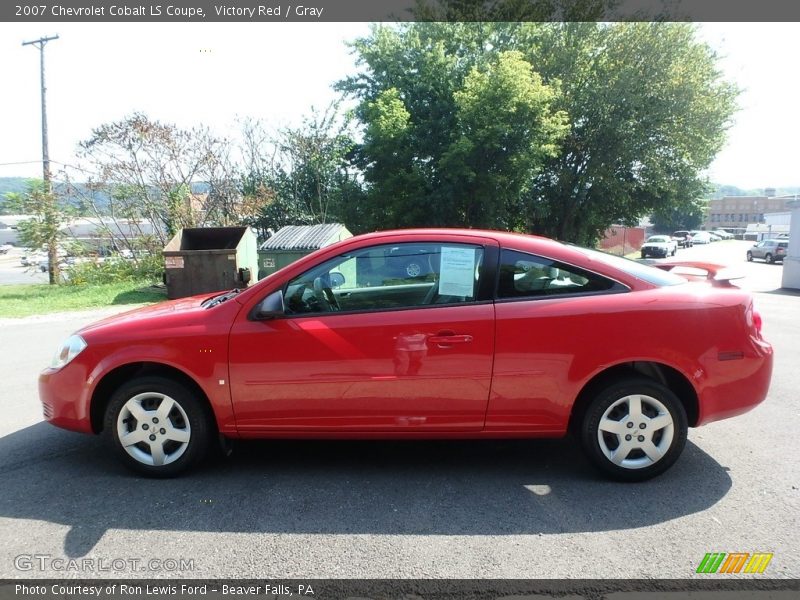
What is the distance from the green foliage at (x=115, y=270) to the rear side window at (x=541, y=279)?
16507 millimetres

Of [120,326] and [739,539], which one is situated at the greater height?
[120,326]

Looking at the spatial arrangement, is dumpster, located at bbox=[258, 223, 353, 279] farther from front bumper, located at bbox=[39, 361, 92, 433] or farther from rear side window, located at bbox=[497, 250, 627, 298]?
rear side window, located at bbox=[497, 250, 627, 298]

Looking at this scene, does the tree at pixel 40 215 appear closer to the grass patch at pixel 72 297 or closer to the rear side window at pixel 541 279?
the grass patch at pixel 72 297

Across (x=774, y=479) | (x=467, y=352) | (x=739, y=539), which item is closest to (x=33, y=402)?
(x=467, y=352)

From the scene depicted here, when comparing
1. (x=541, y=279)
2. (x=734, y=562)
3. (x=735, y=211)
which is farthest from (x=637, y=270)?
(x=735, y=211)

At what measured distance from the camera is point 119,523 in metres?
3.13

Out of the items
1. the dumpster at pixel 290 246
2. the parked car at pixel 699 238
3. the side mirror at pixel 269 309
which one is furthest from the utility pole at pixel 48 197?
the parked car at pixel 699 238

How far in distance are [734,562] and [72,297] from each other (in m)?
15.8

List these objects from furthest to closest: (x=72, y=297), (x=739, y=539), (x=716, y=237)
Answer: (x=716, y=237), (x=72, y=297), (x=739, y=539)

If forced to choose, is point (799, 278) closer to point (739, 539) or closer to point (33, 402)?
point (739, 539)

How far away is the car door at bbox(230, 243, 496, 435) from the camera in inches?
138

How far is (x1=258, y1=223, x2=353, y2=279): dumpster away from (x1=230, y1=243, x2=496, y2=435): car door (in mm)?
7194

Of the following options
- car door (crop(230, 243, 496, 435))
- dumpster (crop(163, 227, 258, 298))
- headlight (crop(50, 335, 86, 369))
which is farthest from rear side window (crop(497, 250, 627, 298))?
dumpster (crop(163, 227, 258, 298))

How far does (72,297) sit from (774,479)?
51.3 ft
